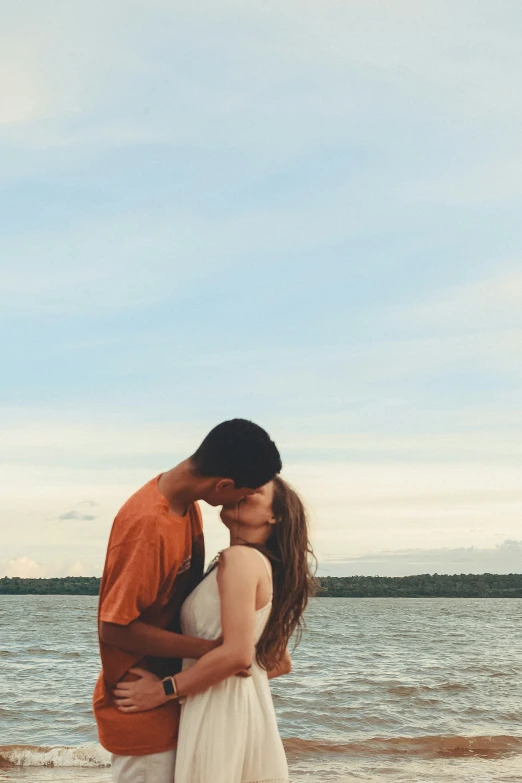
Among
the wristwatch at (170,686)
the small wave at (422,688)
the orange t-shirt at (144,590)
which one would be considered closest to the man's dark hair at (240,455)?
the orange t-shirt at (144,590)

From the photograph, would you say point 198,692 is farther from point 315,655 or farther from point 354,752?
point 315,655

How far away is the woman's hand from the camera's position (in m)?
2.63

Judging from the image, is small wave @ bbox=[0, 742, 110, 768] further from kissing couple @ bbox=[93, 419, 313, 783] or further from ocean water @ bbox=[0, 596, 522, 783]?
kissing couple @ bbox=[93, 419, 313, 783]

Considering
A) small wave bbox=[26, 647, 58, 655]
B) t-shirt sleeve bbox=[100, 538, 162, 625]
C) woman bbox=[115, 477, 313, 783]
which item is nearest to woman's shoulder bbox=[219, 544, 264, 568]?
woman bbox=[115, 477, 313, 783]

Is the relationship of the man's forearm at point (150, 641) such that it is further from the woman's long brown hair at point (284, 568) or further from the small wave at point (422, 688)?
the small wave at point (422, 688)

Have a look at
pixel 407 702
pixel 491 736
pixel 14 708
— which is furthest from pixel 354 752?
pixel 14 708

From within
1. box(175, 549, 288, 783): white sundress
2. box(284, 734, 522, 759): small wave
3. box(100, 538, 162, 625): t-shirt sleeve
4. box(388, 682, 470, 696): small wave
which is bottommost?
box(388, 682, 470, 696): small wave

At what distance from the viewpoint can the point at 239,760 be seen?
2.72 meters

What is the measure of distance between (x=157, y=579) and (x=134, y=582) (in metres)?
0.07

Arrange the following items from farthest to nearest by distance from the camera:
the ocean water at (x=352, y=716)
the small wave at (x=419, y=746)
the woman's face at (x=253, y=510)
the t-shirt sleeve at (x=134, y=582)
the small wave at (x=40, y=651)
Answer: the small wave at (x=40, y=651)
the small wave at (x=419, y=746)
the ocean water at (x=352, y=716)
the woman's face at (x=253, y=510)
the t-shirt sleeve at (x=134, y=582)

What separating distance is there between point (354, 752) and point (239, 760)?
7668 millimetres

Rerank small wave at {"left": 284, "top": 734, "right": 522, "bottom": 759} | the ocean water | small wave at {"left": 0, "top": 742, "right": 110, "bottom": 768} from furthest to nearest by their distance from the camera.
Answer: small wave at {"left": 284, "top": 734, "right": 522, "bottom": 759} → small wave at {"left": 0, "top": 742, "right": 110, "bottom": 768} → the ocean water

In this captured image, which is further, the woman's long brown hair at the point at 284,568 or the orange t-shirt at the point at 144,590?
the woman's long brown hair at the point at 284,568

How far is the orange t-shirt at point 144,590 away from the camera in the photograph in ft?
8.39
